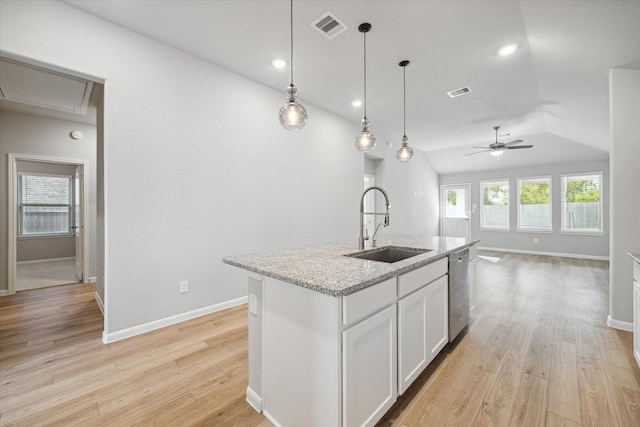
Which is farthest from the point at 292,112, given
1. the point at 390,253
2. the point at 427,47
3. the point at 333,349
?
the point at 427,47

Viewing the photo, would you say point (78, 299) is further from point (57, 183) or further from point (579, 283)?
point (579, 283)

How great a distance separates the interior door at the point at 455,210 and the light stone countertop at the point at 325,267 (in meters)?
7.48

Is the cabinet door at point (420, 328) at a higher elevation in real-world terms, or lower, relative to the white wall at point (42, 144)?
lower

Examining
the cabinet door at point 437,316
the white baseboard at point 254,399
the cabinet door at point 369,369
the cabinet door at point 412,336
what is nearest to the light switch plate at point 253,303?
the white baseboard at point 254,399

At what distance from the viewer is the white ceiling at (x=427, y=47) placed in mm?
2301

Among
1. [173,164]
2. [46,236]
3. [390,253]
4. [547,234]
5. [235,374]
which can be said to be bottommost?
[235,374]

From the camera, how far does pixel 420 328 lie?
1.83 m

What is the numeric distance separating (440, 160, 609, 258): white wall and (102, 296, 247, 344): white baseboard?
781cm

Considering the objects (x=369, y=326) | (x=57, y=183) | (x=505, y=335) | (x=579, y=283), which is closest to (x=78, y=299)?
(x=369, y=326)

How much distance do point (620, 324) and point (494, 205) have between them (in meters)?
6.07

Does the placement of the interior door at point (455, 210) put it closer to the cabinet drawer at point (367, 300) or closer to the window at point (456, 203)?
the window at point (456, 203)

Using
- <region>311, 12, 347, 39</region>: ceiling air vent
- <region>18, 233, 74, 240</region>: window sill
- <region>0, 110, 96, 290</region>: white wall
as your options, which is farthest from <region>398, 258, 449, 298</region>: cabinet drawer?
<region>18, 233, 74, 240</region>: window sill

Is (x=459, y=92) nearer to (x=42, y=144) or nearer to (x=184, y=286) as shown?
(x=184, y=286)

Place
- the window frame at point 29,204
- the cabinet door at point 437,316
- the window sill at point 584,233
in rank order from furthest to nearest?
1. the window sill at point 584,233
2. the window frame at point 29,204
3. the cabinet door at point 437,316
